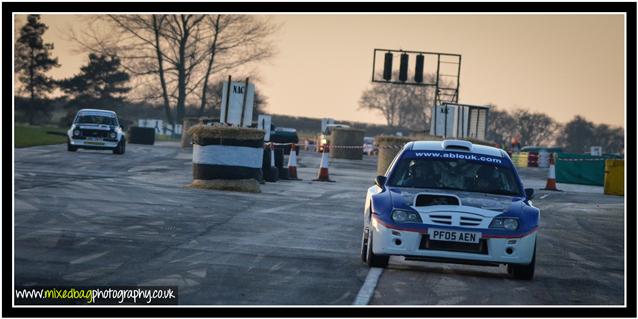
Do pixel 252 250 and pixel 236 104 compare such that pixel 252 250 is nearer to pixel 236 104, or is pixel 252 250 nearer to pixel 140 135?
pixel 236 104

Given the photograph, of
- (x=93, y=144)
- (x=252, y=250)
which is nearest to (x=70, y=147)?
(x=93, y=144)

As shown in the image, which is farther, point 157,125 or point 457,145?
point 157,125

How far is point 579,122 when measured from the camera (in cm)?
12300

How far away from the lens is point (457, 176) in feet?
40.5

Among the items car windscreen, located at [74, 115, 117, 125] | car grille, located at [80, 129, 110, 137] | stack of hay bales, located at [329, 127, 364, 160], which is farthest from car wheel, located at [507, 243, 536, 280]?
stack of hay bales, located at [329, 127, 364, 160]

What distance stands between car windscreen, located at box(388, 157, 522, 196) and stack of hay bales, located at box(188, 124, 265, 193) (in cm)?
933

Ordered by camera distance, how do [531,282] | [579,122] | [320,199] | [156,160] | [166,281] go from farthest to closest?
[579,122] < [156,160] < [320,199] < [531,282] < [166,281]

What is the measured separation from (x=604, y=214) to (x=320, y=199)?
5.48 m

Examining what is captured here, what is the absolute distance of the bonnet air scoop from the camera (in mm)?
11070

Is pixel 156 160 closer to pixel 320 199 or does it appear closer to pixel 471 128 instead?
pixel 320 199

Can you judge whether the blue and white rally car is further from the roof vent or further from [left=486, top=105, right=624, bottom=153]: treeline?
[left=486, top=105, right=624, bottom=153]: treeline

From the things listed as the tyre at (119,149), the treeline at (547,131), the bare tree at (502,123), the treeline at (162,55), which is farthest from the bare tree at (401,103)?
the tyre at (119,149)

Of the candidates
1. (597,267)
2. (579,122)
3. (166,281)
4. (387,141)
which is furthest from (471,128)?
(579,122)

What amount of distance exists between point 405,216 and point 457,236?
21.6 inches
